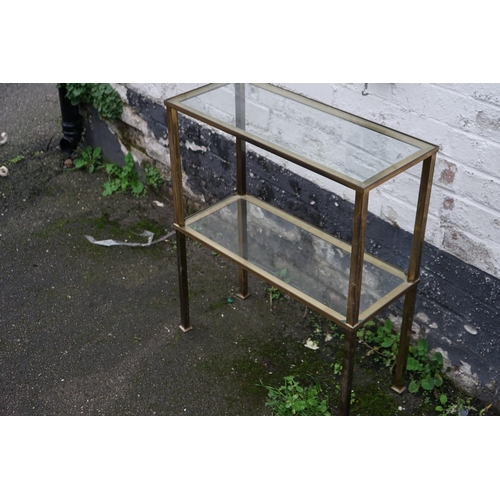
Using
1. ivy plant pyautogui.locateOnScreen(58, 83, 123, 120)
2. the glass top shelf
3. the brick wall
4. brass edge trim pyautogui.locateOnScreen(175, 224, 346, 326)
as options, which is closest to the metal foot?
the brick wall

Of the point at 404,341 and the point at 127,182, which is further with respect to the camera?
the point at 127,182

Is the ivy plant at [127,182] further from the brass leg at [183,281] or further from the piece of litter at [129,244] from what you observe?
the brass leg at [183,281]

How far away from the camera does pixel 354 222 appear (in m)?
2.52

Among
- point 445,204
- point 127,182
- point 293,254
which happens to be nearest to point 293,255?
point 293,254

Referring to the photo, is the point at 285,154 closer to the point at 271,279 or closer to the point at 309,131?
the point at 309,131

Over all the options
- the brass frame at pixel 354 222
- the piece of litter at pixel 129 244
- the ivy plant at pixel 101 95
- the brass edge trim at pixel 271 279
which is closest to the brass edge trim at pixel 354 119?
the brass frame at pixel 354 222

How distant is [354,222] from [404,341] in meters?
0.89

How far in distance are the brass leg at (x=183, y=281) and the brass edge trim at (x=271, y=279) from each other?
10 cm

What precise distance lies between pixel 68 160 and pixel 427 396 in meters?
2.93

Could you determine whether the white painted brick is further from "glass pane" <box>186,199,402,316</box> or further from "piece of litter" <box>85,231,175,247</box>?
"piece of litter" <box>85,231,175,247</box>

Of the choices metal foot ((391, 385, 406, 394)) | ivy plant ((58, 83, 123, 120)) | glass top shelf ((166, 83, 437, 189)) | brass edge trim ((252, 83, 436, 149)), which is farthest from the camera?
ivy plant ((58, 83, 123, 120))

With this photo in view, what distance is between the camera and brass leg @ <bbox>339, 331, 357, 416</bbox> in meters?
2.78

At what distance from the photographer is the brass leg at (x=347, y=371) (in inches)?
110

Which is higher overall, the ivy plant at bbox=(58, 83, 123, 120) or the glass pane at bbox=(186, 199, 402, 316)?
the ivy plant at bbox=(58, 83, 123, 120)
